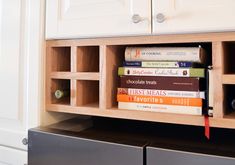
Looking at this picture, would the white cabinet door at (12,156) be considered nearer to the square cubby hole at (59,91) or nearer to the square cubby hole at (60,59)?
the square cubby hole at (59,91)

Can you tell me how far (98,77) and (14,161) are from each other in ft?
1.58

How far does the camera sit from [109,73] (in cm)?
88

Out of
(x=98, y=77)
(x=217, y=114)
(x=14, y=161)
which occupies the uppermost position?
(x=98, y=77)

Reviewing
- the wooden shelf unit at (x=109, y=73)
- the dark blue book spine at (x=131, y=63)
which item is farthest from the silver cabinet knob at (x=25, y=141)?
the dark blue book spine at (x=131, y=63)

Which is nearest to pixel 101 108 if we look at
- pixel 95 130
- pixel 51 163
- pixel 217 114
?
pixel 95 130

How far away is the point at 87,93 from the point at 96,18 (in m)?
0.28

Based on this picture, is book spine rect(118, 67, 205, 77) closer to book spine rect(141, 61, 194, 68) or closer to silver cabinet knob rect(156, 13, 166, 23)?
book spine rect(141, 61, 194, 68)

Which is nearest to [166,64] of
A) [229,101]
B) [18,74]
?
[229,101]

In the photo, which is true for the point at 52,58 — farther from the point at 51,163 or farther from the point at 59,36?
the point at 51,163

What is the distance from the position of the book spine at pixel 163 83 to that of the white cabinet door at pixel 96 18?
0.15 metres

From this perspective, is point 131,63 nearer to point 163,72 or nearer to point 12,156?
point 163,72

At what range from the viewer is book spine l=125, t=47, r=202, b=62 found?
0.79 m

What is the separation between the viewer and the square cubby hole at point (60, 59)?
39.6 inches

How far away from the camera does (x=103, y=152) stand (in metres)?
0.74
